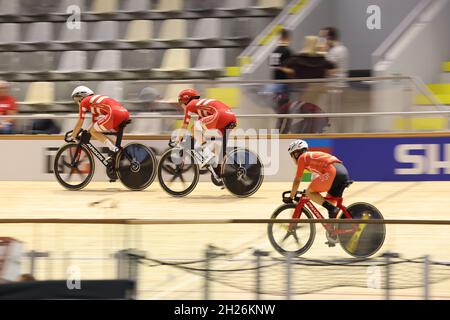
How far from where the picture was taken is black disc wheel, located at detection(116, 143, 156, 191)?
13320 mm

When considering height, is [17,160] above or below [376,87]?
below

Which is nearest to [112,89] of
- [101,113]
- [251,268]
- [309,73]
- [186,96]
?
[101,113]

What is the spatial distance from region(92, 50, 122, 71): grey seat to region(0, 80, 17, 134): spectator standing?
6.16 feet

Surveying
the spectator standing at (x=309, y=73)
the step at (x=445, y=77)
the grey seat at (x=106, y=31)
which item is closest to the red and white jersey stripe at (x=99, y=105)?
the spectator standing at (x=309, y=73)

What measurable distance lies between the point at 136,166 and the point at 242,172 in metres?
1.39

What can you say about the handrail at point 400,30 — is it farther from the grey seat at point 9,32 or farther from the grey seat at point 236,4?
the grey seat at point 9,32

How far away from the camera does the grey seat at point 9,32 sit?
1831 cm

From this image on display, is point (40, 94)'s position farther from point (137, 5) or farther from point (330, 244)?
point (330, 244)

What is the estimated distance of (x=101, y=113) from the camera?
13.6 m

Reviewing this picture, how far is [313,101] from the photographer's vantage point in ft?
45.5

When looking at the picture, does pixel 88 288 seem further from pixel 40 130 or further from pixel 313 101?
pixel 40 130

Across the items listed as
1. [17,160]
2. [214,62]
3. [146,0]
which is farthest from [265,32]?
[17,160]
